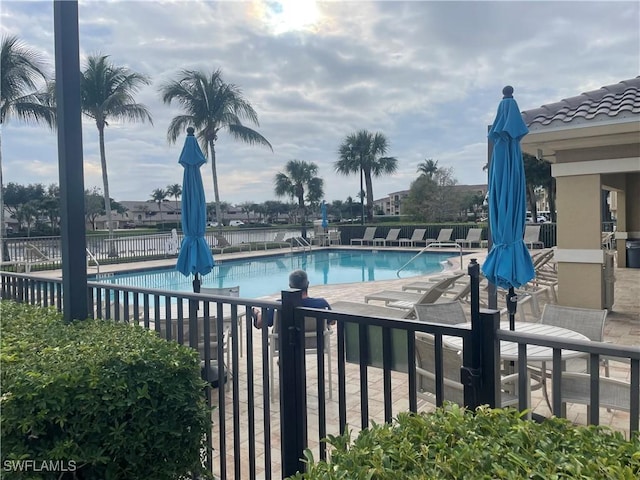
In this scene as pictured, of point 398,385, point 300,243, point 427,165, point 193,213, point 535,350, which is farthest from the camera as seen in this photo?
point 427,165

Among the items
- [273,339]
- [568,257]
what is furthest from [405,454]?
[568,257]

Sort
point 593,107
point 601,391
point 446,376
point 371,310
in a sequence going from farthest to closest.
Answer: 1. point 593,107
2. point 371,310
3. point 446,376
4. point 601,391

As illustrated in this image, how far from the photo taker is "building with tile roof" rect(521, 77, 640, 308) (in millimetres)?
6121

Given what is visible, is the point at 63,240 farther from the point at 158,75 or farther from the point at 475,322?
the point at 158,75

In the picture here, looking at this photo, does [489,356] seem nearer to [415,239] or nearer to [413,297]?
[413,297]

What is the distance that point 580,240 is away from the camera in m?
6.88

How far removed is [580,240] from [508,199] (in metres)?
3.46

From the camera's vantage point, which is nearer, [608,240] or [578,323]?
[578,323]

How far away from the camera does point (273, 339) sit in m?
4.04

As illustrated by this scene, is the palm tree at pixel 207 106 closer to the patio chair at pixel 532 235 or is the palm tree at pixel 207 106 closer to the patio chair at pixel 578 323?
the patio chair at pixel 532 235

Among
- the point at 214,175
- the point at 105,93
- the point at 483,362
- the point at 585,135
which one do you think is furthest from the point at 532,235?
the point at 105,93

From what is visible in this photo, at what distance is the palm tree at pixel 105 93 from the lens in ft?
63.2

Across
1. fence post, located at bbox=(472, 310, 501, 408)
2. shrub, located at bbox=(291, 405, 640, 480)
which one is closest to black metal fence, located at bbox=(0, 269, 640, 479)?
fence post, located at bbox=(472, 310, 501, 408)

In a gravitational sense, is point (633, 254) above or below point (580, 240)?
below
